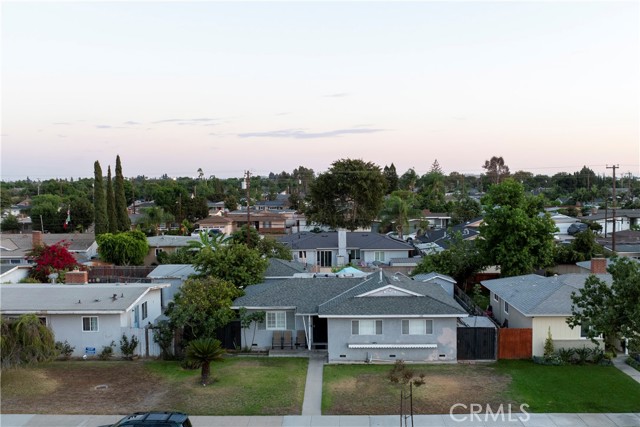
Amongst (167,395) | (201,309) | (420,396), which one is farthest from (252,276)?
(420,396)

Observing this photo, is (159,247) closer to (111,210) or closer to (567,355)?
(111,210)

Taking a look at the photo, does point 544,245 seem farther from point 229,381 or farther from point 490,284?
point 229,381

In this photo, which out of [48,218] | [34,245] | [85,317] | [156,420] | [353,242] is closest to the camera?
[156,420]

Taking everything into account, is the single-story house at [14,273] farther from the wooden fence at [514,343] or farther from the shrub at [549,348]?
the shrub at [549,348]

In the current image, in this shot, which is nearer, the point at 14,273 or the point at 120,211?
the point at 14,273

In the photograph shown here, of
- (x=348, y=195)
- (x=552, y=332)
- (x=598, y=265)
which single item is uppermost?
(x=348, y=195)

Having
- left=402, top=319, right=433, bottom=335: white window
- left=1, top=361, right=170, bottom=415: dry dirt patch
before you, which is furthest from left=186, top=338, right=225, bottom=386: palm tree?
left=402, top=319, right=433, bottom=335: white window

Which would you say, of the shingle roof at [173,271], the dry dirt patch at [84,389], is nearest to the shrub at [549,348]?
the dry dirt patch at [84,389]

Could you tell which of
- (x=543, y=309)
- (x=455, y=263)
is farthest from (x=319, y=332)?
(x=455, y=263)
